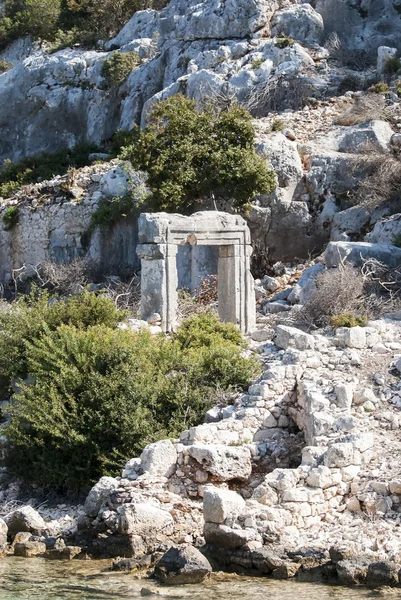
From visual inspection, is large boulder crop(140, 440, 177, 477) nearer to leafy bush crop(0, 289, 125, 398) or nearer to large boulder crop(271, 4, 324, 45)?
leafy bush crop(0, 289, 125, 398)

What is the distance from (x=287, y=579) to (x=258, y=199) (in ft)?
56.3

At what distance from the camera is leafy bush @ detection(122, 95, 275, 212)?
27.1 meters

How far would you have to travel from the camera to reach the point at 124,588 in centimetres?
1188

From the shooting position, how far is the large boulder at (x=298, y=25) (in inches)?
1409

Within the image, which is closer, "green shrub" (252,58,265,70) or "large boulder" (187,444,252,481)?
"large boulder" (187,444,252,481)

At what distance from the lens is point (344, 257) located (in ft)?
74.8

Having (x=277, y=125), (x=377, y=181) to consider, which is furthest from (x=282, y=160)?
(x=377, y=181)

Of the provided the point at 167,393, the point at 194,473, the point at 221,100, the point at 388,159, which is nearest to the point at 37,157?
the point at 221,100

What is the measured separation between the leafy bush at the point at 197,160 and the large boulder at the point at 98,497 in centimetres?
1347

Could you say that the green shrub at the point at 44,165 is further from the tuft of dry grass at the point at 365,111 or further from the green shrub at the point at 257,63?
the tuft of dry grass at the point at 365,111

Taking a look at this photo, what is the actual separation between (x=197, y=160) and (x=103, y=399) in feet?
40.6

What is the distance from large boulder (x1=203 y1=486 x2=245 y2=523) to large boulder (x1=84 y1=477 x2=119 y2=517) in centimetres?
161

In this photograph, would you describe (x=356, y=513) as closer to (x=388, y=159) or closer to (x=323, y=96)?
(x=388, y=159)

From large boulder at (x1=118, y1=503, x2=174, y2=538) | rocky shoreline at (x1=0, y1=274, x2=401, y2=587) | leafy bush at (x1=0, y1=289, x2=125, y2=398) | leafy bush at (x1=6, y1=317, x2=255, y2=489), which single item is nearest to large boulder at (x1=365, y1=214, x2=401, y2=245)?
leafy bush at (x1=0, y1=289, x2=125, y2=398)
